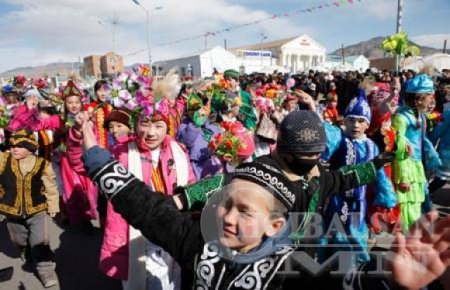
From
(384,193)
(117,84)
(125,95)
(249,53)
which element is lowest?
(384,193)

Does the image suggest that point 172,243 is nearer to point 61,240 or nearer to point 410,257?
point 410,257

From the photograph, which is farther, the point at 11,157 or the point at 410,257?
the point at 11,157

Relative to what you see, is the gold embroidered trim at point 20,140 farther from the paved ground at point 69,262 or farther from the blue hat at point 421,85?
the blue hat at point 421,85

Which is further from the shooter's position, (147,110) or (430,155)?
(430,155)

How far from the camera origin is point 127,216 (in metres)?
1.46

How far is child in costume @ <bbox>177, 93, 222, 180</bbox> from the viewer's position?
439 centimetres

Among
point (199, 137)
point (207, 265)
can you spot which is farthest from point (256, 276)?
point (199, 137)

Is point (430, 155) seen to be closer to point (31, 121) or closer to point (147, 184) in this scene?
point (147, 184)

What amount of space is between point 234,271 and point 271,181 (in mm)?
378

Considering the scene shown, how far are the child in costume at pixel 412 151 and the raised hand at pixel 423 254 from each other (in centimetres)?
287

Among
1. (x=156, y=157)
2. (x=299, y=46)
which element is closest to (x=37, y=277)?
(x=156, y=157)

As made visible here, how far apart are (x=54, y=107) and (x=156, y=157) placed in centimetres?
430

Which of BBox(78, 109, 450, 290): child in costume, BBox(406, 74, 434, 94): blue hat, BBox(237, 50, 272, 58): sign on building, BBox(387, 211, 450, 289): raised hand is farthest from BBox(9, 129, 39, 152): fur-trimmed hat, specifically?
BBox(237, 50, 272, 58): sign on building

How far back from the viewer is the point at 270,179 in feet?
4.88
